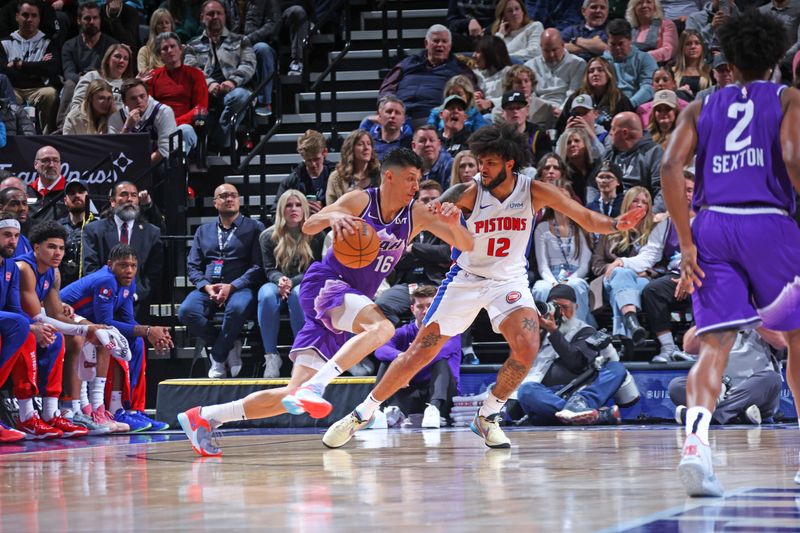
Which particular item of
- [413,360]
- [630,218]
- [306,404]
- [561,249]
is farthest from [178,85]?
[630,218]

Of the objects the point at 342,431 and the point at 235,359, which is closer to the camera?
the point at 342,431

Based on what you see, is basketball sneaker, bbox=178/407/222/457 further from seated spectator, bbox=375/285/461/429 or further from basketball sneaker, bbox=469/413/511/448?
seated spectator, bbox=375/285/461/429

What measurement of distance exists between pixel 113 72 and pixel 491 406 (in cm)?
748

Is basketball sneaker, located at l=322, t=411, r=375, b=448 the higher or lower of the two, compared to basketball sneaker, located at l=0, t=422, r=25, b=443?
higher

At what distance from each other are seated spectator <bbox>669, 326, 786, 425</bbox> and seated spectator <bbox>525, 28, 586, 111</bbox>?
148 inches

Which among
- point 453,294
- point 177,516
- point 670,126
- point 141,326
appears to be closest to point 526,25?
point 670,126

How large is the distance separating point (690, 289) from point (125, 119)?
8.65 metres

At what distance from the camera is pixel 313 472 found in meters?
5.16

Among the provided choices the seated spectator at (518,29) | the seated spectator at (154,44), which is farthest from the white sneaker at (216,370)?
the seated spectator at (518,29)

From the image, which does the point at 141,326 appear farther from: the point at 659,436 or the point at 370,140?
the point at 659,436

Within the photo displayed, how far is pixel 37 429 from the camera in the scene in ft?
29.1

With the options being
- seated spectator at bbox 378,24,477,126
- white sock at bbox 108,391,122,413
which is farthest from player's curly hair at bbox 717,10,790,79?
seated spectator at bbox 378,24,477,126

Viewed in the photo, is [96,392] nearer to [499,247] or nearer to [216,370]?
[216,370]

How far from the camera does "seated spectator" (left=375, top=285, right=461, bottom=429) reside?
9.11 meters
